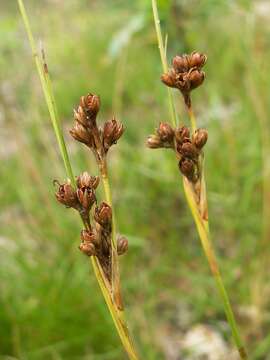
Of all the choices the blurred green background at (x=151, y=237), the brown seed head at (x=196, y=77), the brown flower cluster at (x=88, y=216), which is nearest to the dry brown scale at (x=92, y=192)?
the brown flower cluster at (x=88, y=216)

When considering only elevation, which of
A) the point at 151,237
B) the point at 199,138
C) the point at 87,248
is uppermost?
the point at 151,237

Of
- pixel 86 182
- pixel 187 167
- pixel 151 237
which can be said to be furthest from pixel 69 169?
pixel 151 237

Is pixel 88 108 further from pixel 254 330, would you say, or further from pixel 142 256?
pixel 142 256

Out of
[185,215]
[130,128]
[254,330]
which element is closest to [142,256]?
[185,215]

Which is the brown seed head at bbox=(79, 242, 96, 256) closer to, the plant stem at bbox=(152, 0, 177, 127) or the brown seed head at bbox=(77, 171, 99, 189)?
the brown seed head at bbox=(77, 171, 99, 189)

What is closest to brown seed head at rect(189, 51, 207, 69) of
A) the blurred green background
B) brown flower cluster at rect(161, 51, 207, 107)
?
brown flower cluster at rect(161, 51, 207, 107)

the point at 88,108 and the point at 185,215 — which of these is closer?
the point at 88,108

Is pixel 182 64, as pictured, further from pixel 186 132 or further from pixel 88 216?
pixel 88 216
